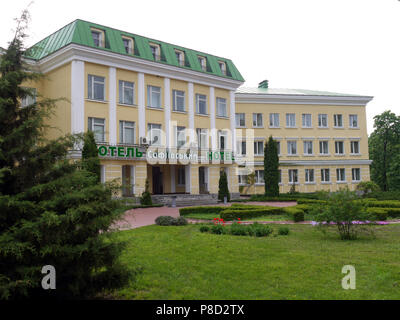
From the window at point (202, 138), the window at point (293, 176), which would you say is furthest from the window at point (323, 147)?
the window at point (202, 138)

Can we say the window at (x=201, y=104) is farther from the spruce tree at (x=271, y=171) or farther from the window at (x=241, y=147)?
the window at (x=241, y=147)

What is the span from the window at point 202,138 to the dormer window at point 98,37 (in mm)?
9876

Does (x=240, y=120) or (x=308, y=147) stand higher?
(x=240, y=120)

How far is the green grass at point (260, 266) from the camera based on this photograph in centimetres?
548

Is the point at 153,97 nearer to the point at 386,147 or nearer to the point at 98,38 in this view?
the point at 98,38

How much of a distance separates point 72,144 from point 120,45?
21576 mm

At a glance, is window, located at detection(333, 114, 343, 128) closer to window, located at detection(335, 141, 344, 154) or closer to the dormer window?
window, located at detection(335, 141, 344, 154)

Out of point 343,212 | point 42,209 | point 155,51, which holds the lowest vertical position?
point 343,212

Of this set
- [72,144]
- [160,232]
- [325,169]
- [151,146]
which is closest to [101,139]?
[151,146]

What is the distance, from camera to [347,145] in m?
39.5

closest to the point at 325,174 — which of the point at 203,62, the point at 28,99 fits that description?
the point at 203,62

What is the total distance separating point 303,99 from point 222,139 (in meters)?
12.5

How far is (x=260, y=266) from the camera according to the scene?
703cm

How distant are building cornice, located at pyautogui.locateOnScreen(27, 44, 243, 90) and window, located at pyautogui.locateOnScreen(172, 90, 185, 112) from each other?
111 centimetres
